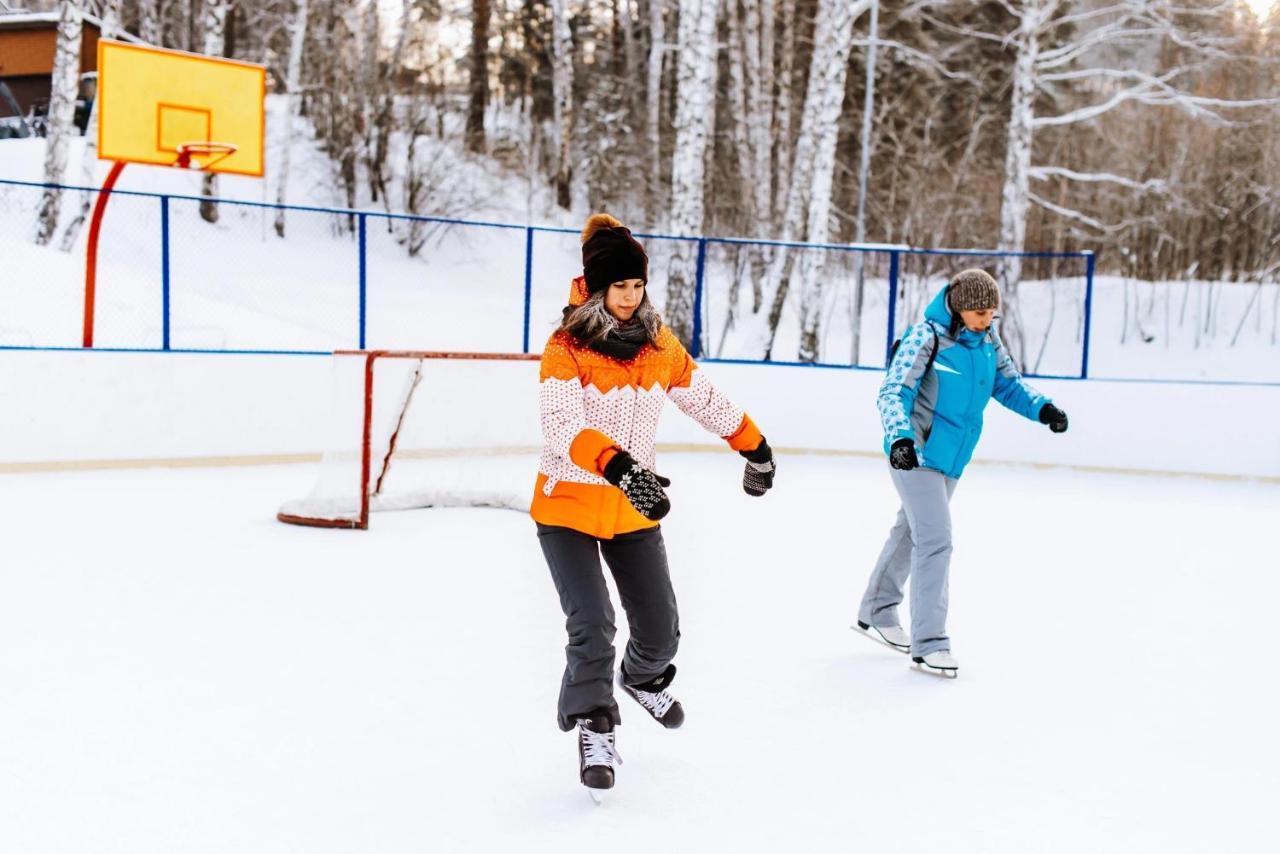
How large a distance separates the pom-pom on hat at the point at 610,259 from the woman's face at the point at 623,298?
A: 15mm

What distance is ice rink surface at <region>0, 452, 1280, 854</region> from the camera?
106 inches

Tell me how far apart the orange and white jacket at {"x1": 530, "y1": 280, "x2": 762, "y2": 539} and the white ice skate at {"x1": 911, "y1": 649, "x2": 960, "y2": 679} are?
145 cm

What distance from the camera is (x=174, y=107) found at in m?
9.20

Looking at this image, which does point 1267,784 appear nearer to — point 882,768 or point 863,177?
point 882,768

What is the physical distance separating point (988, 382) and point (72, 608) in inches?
132

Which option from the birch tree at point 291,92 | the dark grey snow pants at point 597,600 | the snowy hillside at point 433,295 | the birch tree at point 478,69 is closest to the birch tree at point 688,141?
the snowy hillside at point 433,295

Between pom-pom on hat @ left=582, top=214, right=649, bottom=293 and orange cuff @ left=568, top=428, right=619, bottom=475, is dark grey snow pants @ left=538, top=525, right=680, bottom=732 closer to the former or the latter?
orange cuff @ left=568, top=428, right=619, bottom=475

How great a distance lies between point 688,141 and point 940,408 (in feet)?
30.3

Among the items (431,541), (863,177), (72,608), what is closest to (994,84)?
(863,177)

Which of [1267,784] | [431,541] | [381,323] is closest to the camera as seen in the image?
[1267,784]

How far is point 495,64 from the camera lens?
27969 mm

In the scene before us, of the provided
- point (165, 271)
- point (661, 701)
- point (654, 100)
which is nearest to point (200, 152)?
point (165, 271)

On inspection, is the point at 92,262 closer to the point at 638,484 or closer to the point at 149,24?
the point at 638,484

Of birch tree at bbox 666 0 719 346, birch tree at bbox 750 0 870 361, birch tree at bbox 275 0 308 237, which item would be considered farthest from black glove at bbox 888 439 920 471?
birch tree at bbox 275 0 308 237
